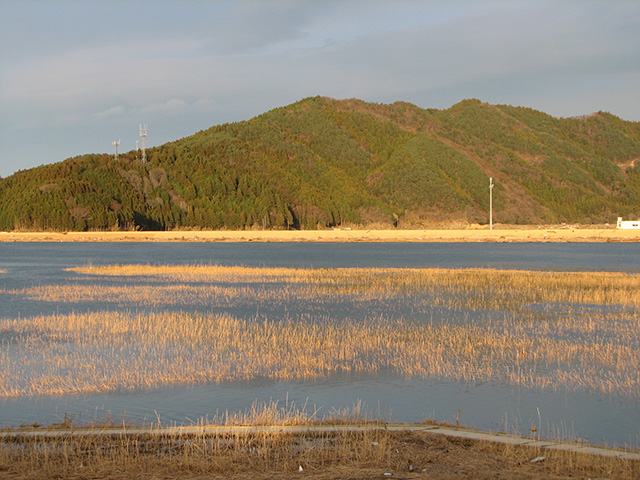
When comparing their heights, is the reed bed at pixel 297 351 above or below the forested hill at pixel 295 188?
below

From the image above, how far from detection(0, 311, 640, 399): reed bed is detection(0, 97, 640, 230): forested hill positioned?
116346mm

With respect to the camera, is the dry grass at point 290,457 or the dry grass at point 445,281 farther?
the dry grass at point 445,281

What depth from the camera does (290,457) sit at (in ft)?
27.0

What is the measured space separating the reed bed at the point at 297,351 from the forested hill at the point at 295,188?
11635cm

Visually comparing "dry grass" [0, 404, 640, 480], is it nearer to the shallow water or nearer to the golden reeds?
the shallow water

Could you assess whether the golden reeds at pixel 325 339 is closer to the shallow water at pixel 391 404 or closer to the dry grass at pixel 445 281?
the dry grass at pixel 445 281

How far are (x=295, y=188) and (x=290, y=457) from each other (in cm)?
15332

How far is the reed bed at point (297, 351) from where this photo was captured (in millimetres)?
13836

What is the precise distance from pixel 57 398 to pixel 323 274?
1093 inches

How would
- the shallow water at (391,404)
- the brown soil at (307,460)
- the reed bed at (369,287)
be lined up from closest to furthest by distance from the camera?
the brown soil at (307,460)
the shallow water at (391,404)
the reed bed at (369,287)

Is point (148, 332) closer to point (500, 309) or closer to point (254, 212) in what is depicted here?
point (500, 309)

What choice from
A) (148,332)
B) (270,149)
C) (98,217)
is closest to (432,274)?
(148,332)

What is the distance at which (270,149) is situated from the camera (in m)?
183

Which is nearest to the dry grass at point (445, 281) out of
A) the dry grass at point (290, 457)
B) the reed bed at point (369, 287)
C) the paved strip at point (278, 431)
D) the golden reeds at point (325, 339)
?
the reed bed at point (369, 287)
